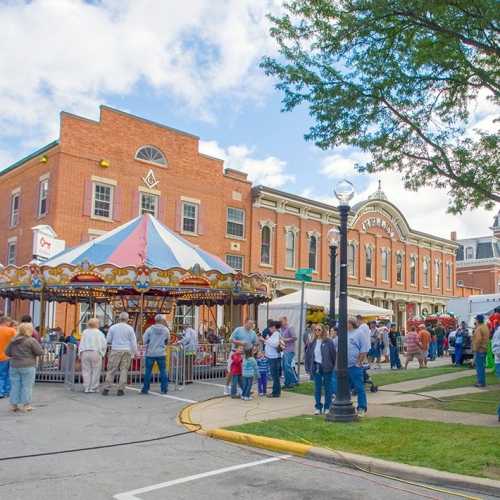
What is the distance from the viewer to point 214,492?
5.73 metres

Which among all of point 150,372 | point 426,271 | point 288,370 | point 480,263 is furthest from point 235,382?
Result: point 480,263

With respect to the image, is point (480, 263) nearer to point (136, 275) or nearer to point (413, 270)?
point (413, 270)

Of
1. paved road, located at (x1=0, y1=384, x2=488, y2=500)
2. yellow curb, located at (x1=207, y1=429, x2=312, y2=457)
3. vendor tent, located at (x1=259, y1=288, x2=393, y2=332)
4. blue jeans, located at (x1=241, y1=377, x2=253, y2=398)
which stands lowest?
paved road, located at (x1=0, y1=384, x2=488, y2=500)

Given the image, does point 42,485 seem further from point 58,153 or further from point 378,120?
point 58,153

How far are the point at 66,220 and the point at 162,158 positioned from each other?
6.31 metres

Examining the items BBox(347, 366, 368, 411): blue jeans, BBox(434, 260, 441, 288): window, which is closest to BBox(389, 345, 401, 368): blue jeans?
BBox(347, 366, 368, 411): blue jeans

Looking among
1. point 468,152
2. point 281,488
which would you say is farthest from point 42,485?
point 468,152

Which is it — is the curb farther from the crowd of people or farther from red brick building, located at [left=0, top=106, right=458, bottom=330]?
red brick building, located at [left=0, top=106, right=458, bottom=330]

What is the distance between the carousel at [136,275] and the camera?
1684cm

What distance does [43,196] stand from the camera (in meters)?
26.8

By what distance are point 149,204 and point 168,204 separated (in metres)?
1.06

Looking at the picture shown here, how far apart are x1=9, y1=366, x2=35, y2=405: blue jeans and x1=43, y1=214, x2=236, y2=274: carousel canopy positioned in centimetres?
674

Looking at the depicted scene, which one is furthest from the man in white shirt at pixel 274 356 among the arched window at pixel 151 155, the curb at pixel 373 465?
the arched window at pixel 151 155

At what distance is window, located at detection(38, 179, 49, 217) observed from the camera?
26.5 metres
